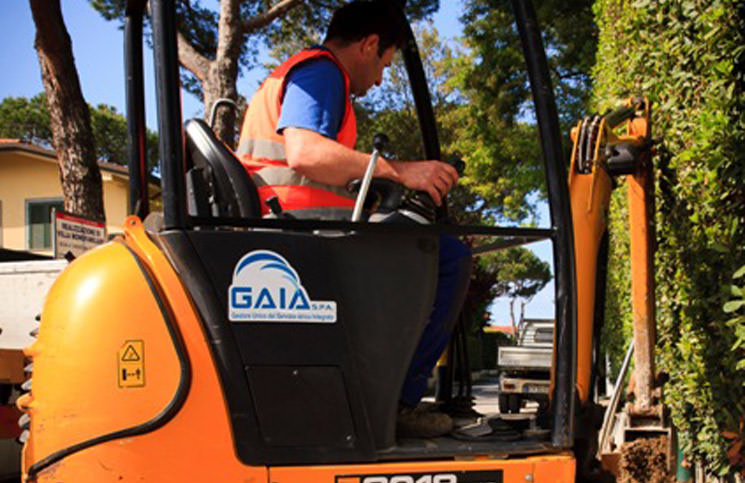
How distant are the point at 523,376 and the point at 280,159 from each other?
174cm

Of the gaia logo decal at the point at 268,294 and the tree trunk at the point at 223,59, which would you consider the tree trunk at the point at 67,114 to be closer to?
the tree trunk at the point at 223,59

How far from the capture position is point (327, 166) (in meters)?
2.98

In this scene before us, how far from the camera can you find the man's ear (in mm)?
3480

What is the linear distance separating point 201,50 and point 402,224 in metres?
11.8

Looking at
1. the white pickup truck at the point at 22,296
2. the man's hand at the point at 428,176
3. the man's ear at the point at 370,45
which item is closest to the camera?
the man's hand at the point at 428,176

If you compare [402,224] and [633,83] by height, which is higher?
[633,83]

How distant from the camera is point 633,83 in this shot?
5.42m

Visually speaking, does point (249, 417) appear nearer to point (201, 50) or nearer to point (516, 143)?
point (201, 50)

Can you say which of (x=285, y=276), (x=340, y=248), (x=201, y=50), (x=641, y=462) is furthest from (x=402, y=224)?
(x=201, y=50)

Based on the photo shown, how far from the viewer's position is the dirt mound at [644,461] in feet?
23.1

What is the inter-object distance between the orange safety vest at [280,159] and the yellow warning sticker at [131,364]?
698 millimetres

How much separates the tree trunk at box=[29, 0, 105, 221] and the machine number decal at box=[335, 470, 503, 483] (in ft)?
28.3

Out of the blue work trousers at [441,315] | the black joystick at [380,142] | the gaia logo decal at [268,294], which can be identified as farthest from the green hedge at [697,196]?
the gaia logo decal at [268,294]

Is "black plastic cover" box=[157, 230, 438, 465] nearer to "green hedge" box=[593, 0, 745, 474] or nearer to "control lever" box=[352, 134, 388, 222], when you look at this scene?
"control lever" box=[352, 134, 388, 222]
